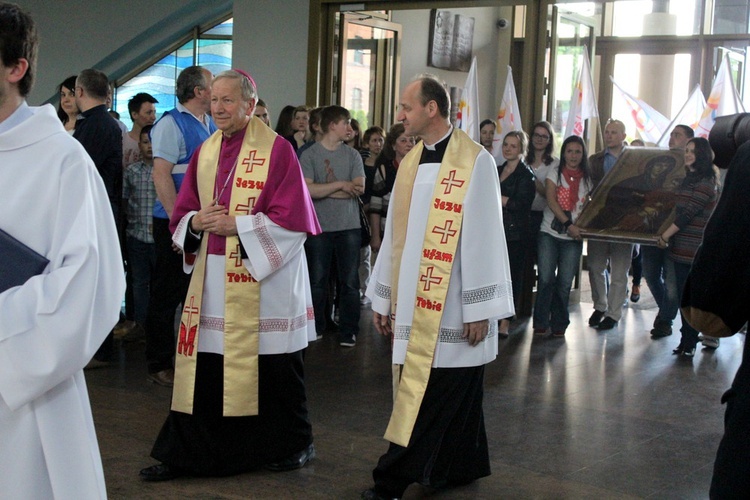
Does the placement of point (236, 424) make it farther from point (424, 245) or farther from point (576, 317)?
point (576, 317)

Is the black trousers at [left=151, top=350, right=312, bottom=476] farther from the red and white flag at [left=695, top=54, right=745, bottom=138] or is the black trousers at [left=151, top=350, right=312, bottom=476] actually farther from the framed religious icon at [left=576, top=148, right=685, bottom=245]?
the red and white flag at [left=695, top=54, right=745, bottom=138]

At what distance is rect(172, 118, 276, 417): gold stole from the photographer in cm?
392

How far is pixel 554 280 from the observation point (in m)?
7.59

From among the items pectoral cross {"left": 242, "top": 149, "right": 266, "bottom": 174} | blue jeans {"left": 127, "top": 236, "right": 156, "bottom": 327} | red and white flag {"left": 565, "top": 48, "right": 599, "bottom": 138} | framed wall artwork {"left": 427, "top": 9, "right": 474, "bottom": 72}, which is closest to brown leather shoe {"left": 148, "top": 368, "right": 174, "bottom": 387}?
blue jeans {"left": 127, "top": 236, "right": 156, "bottom": 327}

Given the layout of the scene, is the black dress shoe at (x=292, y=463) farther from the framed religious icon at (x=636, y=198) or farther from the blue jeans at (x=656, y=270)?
the blue jeans at (x=656, y=270)

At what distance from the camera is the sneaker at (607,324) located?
7.90 meters

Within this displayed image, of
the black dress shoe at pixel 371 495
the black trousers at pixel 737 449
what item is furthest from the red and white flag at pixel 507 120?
the black trousers at pixel 737 449

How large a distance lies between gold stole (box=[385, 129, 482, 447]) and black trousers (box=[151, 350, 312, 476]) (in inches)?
20.7

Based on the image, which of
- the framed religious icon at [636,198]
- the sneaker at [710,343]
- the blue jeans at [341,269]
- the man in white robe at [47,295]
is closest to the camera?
the man in white robe at [47,295]

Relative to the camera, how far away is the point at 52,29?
11.9m

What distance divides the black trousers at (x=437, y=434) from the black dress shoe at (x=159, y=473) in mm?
856

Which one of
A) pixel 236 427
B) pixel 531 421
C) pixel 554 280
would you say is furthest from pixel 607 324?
pixel 236 427

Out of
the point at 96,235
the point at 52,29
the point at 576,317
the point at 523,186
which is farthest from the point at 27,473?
the point at 52,29

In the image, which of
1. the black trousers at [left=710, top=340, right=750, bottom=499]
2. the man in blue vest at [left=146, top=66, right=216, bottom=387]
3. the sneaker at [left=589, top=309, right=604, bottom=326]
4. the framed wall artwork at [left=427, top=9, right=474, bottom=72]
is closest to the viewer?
the black trousers at [left=710, top=340, right=750, bottom=499]
